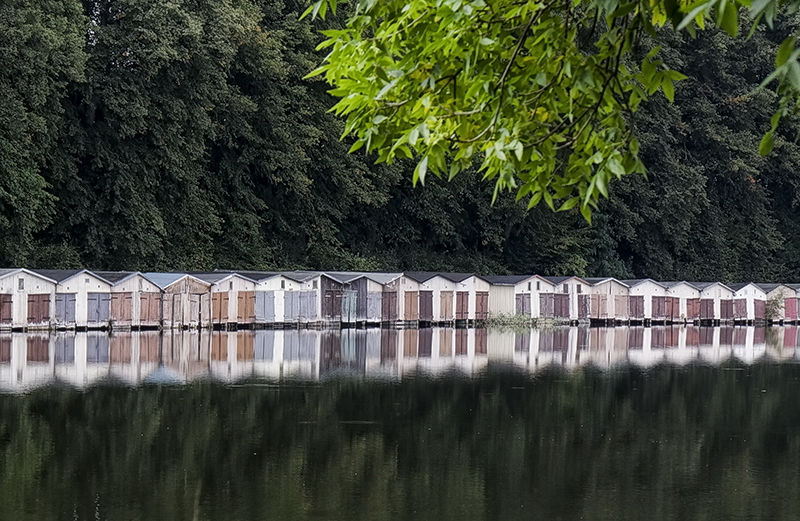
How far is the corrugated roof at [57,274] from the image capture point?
54.6 metres

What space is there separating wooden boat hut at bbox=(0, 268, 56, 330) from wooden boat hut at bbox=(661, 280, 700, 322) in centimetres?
4413

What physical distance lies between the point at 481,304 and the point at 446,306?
9.70 feet

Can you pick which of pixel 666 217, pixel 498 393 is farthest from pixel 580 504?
pixel 666 217

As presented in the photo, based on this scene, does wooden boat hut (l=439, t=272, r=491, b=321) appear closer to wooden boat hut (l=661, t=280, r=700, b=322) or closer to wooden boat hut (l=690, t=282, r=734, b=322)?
wooden boat hut (l=661, t=280, r=700, b=322)

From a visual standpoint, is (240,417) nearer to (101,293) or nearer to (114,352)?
(114,352)

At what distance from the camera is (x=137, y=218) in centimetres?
6278

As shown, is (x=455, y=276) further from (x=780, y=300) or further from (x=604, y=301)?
(x=780, y=300)

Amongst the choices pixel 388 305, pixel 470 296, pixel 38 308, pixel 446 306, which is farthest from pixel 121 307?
pixel 470 296

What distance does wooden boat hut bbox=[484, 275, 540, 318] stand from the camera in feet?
246

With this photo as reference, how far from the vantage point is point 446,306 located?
72.2m

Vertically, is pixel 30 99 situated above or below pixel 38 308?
above

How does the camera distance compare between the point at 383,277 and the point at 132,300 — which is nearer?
the point at 132,300

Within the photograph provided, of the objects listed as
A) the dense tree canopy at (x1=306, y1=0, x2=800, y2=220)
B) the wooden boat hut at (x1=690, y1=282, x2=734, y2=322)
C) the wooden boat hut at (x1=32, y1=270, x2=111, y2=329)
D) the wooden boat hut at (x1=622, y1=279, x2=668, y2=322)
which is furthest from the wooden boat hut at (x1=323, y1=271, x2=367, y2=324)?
the dense tree canopy at (x1=306, y1=0, x2=800, y2=220)

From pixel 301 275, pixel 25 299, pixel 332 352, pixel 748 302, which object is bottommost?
pixel 332 352
